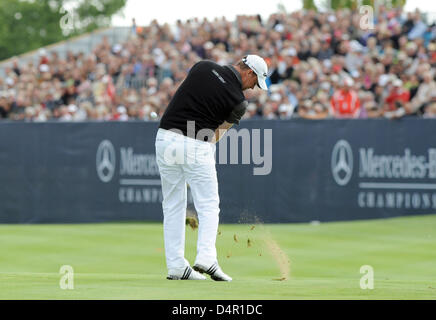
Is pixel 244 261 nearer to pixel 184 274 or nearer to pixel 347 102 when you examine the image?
A: pixel 184 274

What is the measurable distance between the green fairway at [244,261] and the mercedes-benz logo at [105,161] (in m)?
2.61

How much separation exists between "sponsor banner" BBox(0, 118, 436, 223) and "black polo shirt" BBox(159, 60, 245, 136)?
26.9 ft

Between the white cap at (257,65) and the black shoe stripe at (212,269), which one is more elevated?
the white cap at (257,65)

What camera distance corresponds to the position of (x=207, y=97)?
8.60 metres

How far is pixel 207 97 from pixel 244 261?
4.77m

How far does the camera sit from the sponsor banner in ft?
60.6

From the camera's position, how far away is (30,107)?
2662cm

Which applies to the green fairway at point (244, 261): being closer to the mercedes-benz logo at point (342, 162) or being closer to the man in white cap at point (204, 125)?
the man in white cap at point (204, 125)

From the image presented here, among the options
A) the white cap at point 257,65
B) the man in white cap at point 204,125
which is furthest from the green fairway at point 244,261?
the white cap at point 257,65

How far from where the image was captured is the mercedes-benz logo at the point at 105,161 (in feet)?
68.7

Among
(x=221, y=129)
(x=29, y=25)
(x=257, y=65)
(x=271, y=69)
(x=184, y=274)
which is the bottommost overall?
(x=184, y=274)

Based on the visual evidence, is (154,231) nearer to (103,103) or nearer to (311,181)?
(311,181)

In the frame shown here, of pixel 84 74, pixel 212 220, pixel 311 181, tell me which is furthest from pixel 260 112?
pixel 212 220

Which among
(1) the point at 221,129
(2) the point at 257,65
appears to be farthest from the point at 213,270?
(2) the point at 257,65
